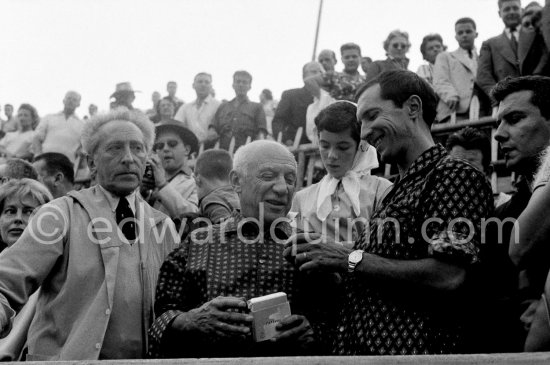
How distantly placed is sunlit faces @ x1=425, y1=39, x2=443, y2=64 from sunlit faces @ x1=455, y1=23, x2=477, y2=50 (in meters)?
0.31

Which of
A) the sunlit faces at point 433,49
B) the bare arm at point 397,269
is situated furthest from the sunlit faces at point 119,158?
the sunlit faces at point 433,49

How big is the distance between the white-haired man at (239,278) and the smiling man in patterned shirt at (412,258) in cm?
30

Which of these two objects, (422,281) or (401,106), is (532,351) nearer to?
(422,281)

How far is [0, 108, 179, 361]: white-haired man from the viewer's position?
3.20m

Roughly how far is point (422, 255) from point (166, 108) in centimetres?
805

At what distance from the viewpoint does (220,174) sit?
5363 mm

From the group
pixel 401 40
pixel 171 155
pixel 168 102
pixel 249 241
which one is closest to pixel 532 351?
pixel 249 241

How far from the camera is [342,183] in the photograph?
4.40 metres

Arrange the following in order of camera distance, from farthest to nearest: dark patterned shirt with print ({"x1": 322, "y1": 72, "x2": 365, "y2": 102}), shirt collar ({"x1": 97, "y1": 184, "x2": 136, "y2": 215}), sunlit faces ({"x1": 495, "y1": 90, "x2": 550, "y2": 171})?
dark patterned shirt with print ({"x1": 322, "y1": 72, "x2": 365, "y2": 102}), shirt collar ({"x1": 97, "y1": 184, "x2": 136, "y2": 215}), sunlit faces ({"x1": 495, "y1": 90, "x2": 550, "y2": 171})

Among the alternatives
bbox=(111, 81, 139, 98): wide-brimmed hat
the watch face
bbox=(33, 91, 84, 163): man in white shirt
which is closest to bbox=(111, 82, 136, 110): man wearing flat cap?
bbox=(111, 81, 139, 98): wide-brimmed hat

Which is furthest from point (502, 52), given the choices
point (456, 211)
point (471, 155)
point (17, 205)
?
point (456, 211)

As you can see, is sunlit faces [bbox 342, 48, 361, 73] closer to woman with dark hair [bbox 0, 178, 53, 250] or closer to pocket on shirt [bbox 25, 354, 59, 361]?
woman with dark hair [bbox 0, 178, 53, 250]

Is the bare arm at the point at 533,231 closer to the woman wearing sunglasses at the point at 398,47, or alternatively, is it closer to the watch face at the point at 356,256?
the watch face at the point at 356,256

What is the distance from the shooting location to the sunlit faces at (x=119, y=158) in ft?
12.0
